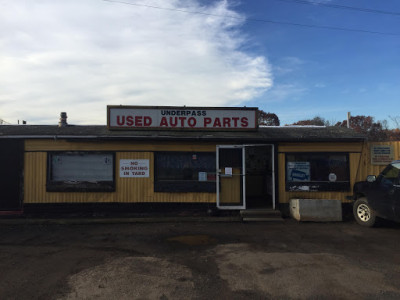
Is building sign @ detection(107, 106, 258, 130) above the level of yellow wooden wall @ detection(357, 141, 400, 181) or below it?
above

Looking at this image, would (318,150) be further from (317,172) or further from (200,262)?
(200,262)

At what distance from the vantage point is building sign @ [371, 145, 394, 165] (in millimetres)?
9492

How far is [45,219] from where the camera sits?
865 centimetres

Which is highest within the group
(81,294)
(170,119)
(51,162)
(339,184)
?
(170,119)

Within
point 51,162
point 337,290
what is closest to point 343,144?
point 337,290

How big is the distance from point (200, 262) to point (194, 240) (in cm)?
149

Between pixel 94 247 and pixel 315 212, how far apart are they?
20.9 ft

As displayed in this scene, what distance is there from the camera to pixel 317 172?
31.7ft

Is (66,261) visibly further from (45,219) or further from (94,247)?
(45,219)

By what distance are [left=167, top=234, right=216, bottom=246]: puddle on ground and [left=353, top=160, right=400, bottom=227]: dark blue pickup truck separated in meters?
4.46

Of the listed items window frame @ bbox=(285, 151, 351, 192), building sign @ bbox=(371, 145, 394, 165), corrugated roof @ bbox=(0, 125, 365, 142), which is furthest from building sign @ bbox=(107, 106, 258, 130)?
building sign @ bbox=(371, 145, 394, 165)

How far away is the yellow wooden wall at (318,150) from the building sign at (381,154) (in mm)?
417

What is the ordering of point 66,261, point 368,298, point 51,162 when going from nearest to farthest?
point 368,298, point 66,261, point 51,162

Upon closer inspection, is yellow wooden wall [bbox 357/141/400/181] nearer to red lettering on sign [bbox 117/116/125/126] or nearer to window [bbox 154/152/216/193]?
window [bbox 154/152/216/193]
